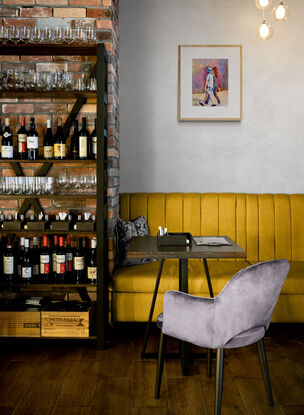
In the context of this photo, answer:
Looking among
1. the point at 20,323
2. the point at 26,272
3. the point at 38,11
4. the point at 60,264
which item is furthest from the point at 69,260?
the point at 38,11

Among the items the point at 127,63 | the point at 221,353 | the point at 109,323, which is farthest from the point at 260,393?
the point at 127,63

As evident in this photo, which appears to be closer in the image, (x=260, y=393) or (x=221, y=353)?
(x=221, y=353)

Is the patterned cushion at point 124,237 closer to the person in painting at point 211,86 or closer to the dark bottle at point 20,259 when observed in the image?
the dark bottle at point 20,259

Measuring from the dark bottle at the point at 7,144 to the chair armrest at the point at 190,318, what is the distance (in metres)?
1.61

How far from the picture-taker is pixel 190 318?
6.33ft

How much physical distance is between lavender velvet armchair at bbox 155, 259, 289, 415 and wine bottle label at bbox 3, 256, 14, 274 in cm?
142

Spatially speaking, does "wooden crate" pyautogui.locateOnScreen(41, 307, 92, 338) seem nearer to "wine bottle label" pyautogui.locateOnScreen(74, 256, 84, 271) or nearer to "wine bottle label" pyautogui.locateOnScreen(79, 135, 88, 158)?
"wine bottle label" pyautogui.locateOnScreen(74, 256, 84, 271)

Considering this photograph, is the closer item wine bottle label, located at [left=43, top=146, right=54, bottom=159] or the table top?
the table top

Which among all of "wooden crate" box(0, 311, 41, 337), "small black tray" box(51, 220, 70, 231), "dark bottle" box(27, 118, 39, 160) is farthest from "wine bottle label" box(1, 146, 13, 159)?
"wooden crate" box(0, 311, 41, 337)

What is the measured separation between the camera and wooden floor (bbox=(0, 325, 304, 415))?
2096 millimetres

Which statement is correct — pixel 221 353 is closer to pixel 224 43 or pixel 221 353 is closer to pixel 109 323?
pixel 109 323

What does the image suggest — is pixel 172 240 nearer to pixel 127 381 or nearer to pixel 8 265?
pixel 127 381

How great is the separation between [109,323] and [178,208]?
1169 millimetres

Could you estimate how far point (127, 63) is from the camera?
12.6ft
